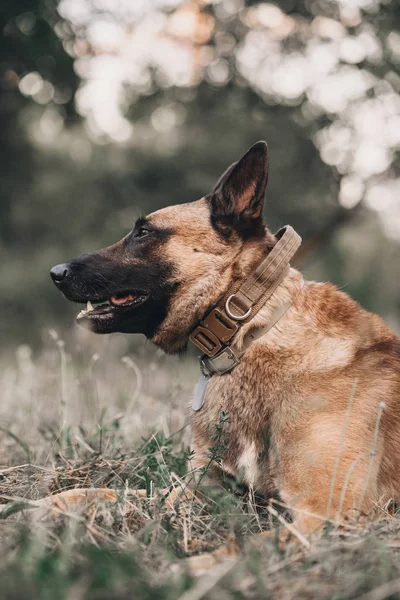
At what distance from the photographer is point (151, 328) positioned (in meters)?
3.35

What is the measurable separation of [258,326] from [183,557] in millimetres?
1216

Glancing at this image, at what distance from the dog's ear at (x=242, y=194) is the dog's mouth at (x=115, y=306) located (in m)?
0.58

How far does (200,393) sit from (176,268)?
2.18 feet

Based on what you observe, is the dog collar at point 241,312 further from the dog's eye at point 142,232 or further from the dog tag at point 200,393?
the dog's eye at point 142,232

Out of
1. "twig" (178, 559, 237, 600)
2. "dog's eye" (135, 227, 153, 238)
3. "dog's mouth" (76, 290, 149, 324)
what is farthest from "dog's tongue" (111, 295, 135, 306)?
"twig" (178, 559, 237, 600)

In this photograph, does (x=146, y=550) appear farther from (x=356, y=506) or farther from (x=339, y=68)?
(x=339, y=68)

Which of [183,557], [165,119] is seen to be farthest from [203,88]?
[183,557]

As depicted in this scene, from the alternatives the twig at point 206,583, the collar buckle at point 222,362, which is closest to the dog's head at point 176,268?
the collar buckle at point 222,362

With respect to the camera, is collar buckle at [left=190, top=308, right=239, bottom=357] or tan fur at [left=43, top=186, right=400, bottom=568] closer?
tan fur at [left=43, top=186, right=400, bottom=568]

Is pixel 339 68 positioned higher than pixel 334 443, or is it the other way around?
pixel 339 68

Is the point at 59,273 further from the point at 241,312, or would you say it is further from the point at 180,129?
the point at 180,129

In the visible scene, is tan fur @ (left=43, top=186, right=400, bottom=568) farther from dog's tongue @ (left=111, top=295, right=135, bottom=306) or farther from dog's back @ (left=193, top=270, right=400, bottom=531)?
dog's tongue @ (left=111, top=295, right=135, bottom=306)

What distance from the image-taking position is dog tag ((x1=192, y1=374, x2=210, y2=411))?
3098mm

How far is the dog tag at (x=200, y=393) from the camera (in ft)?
10.2
